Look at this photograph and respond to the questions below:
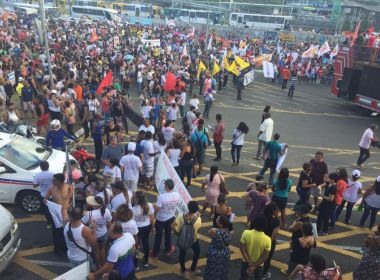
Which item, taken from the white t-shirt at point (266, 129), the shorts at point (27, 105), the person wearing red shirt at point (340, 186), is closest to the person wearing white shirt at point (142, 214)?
the person wearing red shirt at point (340, 186)

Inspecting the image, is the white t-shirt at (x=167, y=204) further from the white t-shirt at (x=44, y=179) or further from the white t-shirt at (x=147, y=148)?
the white t-shirt at (x=147, y=148)

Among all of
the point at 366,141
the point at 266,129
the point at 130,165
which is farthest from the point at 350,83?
the point at 130,165

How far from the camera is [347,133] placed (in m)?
18.1

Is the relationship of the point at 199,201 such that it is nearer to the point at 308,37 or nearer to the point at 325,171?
the point at 325,171

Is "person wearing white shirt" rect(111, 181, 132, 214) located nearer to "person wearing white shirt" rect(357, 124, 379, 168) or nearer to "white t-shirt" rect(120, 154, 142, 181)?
"white t-shirt" rect(120, 154, 142, 181)

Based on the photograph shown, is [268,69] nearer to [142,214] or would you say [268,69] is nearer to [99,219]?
[142,214]

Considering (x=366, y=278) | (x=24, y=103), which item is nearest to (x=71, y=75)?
(x=24, y=103)

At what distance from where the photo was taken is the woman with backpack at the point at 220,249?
5.88 meters

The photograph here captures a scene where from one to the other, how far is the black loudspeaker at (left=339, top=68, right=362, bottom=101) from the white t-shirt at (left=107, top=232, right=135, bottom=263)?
61.2 feet

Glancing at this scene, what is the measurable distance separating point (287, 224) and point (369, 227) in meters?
1.89

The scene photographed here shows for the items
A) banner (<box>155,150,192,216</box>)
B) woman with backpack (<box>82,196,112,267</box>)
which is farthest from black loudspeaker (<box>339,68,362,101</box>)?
woman with backpack (<box>82,196,112,267</box>)

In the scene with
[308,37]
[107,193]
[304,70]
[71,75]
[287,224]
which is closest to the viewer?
[107,193]

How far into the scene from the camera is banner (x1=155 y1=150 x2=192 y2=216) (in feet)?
23.0

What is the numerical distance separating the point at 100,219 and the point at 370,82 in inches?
695
